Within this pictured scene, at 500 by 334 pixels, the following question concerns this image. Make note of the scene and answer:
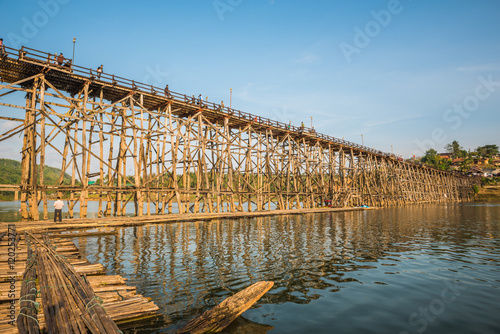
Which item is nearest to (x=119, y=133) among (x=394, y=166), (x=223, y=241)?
(x=223, y=241)

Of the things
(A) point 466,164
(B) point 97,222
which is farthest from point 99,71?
(A) point 466,164

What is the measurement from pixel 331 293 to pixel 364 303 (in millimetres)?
859

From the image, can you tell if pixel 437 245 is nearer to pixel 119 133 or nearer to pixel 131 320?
pixel 131 320

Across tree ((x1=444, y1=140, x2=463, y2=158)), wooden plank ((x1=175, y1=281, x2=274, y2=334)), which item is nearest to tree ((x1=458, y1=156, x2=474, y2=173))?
tree ((x1=444, y1=140, x2=463, y2=158))

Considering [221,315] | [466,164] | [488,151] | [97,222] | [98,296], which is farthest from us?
[488,151]

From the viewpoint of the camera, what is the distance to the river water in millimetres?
5746

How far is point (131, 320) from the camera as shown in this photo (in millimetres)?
5281

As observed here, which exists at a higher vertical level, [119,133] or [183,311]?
[119,133]

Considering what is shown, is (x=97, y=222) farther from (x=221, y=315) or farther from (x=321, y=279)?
(x=221, y=315)

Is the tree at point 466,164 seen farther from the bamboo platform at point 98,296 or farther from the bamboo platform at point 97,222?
the bamboo platform at point 98,296

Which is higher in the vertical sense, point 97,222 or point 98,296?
point 97,222

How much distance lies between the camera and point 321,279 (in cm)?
841

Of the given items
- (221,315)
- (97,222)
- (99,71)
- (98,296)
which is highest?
(99,71)

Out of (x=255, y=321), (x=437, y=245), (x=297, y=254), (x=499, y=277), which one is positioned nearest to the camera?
(x=255, y=321)
